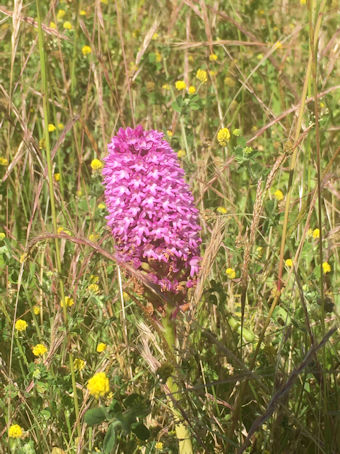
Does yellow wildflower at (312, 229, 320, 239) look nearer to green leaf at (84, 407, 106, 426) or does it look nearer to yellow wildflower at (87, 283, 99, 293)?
yellow wildflower at (87, 283, 99, 293)

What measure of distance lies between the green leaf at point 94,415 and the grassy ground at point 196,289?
0.09 ft

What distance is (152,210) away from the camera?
161 centimetres

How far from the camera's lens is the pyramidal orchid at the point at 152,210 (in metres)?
1.62

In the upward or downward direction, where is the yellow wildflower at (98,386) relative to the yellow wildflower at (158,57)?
downward

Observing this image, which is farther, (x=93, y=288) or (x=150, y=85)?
(x=150, y=85)

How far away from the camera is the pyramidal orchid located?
162 cm

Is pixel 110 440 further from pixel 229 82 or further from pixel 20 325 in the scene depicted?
pixel 229 82

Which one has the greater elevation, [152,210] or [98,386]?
[152,210]

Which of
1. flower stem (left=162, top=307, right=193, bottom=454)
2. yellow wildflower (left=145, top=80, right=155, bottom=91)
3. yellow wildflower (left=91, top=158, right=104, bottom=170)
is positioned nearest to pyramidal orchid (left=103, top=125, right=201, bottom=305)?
flower stem (left=162, top=307, right=193, bottom=454)

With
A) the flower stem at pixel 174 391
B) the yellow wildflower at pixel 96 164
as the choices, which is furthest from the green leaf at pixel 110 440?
the yellow wildflower at pixel 96 164

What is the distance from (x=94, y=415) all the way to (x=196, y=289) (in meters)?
0.35

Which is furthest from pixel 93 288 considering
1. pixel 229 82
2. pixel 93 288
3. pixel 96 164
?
pixel 229 82

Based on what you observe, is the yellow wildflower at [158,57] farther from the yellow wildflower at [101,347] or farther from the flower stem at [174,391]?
the flower stem at [174,391]

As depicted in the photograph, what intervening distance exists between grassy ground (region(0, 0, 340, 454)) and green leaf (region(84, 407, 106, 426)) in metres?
0.03
